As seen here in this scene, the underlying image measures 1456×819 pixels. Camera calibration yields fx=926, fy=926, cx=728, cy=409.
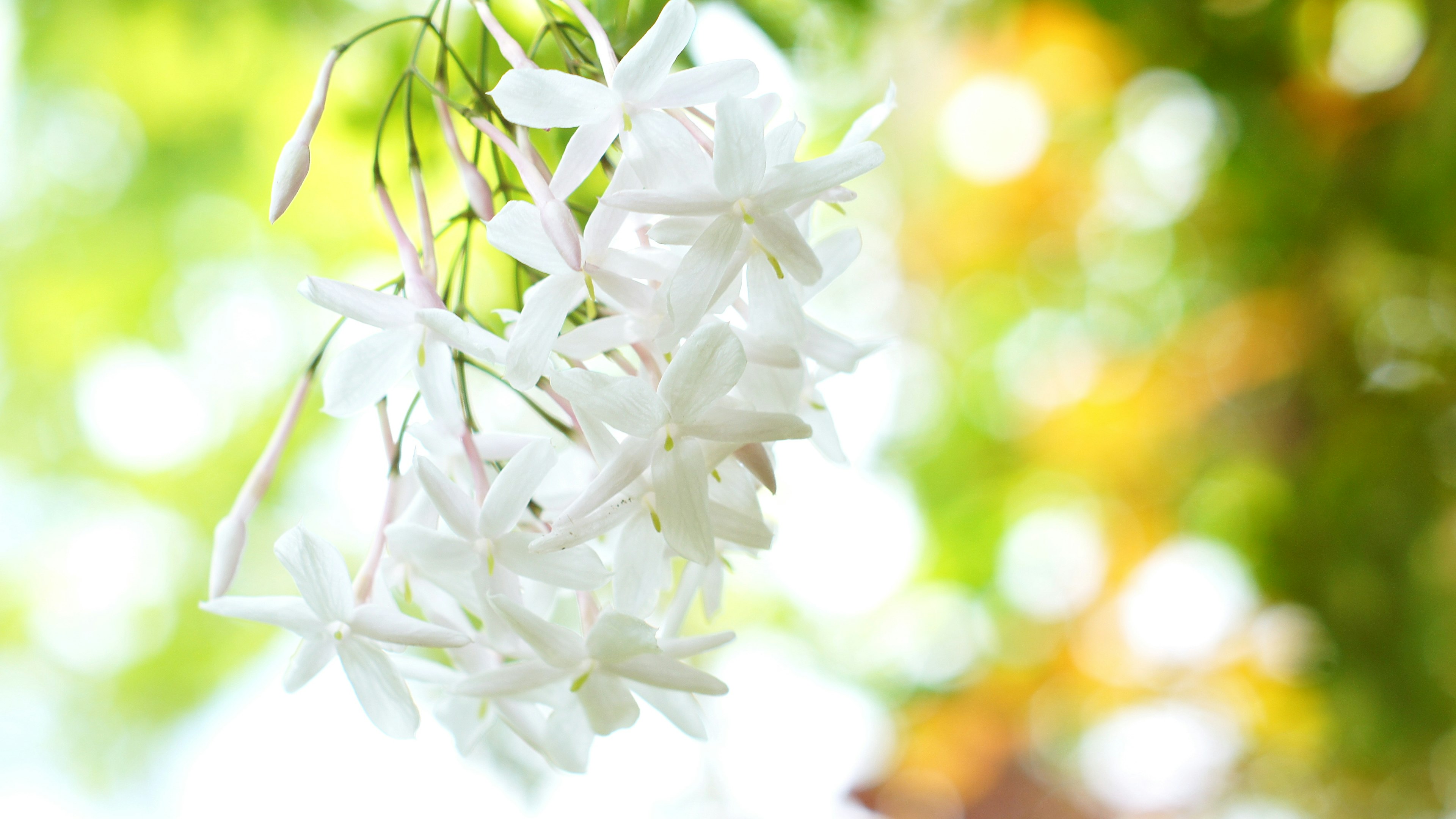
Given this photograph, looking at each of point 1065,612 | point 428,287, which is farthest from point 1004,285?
point 428,287

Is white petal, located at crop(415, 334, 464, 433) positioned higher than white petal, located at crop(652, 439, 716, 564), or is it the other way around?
white petal, located at crop(652, 439, 716, 564)

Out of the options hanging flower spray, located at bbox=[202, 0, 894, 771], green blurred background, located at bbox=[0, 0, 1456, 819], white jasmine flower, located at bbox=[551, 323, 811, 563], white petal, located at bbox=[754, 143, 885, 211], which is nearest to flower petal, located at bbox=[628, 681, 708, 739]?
hanging flower spray, located at bbox=[202, 0, 894, 771]

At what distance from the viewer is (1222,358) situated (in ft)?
4.82

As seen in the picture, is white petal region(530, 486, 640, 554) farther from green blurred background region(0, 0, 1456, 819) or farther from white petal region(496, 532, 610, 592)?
green blurred background region(0, 0, 1456, 819)

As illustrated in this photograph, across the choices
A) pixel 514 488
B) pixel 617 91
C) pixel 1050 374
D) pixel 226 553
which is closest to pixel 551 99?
pixel 617 91

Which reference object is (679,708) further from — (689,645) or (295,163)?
(295,163)

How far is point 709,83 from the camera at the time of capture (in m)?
0.29

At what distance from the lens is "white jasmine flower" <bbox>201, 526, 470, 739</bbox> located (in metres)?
0.31

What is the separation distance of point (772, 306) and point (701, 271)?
0.04 m

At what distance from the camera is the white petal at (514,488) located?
0.30 m

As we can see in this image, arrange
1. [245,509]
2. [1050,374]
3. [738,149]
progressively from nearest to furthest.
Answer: [738,149] → [245,509] → [1050,374]

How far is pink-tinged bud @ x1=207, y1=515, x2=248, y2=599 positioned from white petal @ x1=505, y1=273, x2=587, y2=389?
0.16m

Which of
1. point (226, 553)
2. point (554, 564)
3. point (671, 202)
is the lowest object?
point (226, 553)

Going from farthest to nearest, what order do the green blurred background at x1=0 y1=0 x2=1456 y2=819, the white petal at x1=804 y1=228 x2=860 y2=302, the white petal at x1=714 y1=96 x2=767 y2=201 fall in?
the green blurred background at x1=0 y1=0 x2=1456 y2=819, the white petal at x1=804 y1=228 x2=860 y2=302, the white petal at x1=714 y1=96 x2=767 y2=201
